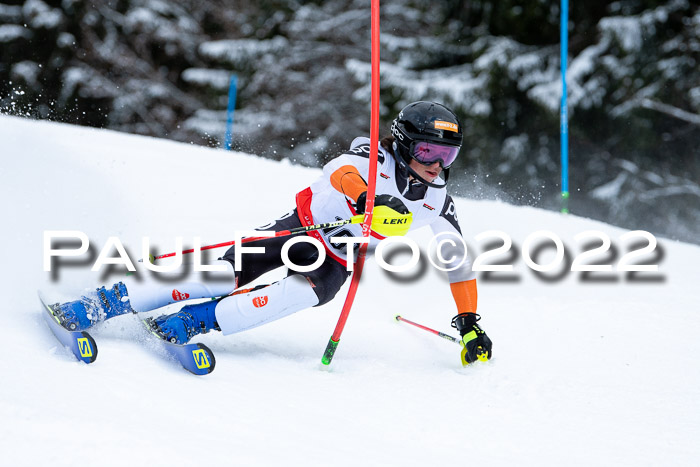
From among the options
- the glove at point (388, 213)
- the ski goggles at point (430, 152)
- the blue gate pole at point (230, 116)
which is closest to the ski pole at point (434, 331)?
the glove at point (388, 213)

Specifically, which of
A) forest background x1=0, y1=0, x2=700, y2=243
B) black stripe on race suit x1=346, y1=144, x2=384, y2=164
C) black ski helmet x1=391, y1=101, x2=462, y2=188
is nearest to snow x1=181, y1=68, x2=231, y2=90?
forest background x1=0, y1=0, x2=700, y2=243

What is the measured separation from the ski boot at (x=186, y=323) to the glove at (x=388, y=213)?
0.74m

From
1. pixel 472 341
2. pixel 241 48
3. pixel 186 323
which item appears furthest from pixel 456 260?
pixel 241 48

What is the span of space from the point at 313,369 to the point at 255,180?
3.13 meters

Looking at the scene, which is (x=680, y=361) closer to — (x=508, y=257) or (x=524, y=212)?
(x=508, y=257)

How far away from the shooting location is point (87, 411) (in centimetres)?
185

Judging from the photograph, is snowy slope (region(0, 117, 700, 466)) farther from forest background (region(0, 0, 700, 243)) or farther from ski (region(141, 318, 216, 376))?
forest background (region(0, 0, 700, 243))

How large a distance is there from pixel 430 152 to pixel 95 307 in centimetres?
148

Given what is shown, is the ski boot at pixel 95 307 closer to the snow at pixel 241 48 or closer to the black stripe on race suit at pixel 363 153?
the black stripe on race suit at pixel 363 153

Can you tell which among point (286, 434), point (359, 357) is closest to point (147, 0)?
point (359, 357)

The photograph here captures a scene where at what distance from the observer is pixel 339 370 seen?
293 centimetres

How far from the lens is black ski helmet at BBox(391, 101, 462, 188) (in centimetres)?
288

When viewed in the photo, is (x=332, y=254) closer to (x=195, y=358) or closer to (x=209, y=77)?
(x=195, y=358)

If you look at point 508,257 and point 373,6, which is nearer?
point 373,6
